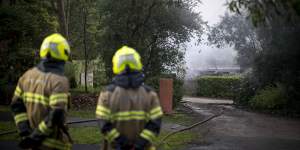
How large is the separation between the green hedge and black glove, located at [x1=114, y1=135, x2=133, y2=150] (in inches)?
870

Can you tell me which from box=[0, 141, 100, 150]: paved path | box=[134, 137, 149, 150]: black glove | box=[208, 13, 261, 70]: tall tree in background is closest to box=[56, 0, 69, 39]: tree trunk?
box=[208, 13, 261, 70]: tall tree in background

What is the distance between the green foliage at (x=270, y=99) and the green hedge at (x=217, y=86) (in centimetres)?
720

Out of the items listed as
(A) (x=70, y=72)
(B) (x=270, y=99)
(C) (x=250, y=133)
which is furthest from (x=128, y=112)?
(A) (x=70, y=72)

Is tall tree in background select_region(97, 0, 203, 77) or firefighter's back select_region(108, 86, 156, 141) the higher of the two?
tall tree in background select_region(97, 0, 203, 77)

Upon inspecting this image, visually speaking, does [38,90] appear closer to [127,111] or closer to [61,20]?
[127,111]

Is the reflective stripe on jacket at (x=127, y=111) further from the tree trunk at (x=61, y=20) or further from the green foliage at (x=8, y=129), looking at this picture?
the tree trunk at (x=61, y=20)

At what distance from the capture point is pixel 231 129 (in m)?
12.2

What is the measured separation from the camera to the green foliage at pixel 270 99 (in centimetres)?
1709

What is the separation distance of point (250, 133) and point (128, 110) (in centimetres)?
815

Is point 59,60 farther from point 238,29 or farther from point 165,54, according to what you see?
point 238,29

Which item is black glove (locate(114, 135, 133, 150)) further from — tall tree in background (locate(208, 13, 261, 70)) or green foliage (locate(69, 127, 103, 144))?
tall tree in background (locate(208, 13, 261, 70))

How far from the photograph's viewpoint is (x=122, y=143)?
4.18 meters

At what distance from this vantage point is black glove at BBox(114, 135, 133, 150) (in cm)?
417

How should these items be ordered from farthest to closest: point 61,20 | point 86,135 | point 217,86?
point 217,86 → point 61,20 → point 86,135
